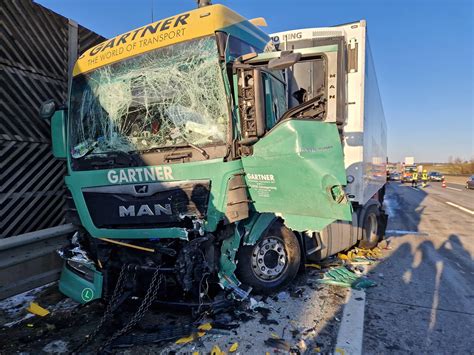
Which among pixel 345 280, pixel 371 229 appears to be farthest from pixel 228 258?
pixel 371 229

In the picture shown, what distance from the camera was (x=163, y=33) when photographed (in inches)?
132

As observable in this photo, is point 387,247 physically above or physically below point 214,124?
below

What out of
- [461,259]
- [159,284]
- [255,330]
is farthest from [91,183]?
[461,259]

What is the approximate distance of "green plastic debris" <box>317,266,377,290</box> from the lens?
4.29 metres

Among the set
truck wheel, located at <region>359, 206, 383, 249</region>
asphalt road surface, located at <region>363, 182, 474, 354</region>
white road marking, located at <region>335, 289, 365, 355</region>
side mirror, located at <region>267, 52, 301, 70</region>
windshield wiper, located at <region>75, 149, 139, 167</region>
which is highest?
side mirror, located at <region>267, 52, 301, 70</region>

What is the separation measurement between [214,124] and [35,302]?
321cm

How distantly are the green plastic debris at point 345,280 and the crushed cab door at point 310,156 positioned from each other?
1.70 meters

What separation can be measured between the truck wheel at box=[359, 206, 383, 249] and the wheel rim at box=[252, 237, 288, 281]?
264 cm


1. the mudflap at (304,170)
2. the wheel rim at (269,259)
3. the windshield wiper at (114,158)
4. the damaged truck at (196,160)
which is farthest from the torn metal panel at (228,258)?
the windshield wiper at (114,158)

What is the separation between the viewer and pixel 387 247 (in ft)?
21.1

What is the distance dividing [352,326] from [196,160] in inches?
93.1

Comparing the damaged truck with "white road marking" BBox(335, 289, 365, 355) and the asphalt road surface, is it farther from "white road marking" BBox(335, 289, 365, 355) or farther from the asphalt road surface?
the asphalt road surface

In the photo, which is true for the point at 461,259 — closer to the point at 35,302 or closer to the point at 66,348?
the point at 66,348

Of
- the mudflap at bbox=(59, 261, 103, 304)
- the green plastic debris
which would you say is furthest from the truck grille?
the green plastic debris
